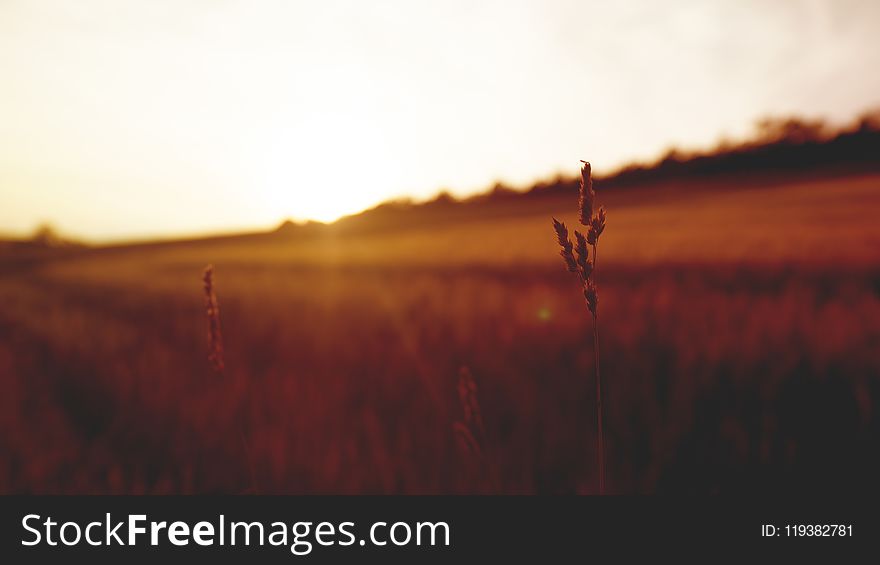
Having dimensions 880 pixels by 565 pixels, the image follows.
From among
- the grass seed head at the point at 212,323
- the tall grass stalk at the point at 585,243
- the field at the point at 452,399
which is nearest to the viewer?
the tall grass stalk at the point at 585,243

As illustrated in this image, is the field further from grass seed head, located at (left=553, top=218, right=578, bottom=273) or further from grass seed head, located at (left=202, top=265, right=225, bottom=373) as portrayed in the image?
grass seed head, located at (left=553, top=218, right=578, bottom=273)

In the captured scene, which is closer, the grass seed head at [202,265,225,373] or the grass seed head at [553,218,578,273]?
the grass seed head at [553,218,578,273]

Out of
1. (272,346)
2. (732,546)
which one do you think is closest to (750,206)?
(272,346)

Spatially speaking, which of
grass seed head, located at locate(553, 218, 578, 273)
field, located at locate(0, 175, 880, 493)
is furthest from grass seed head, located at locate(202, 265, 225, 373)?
grass seed head, located at locate(553, 218, 578, 273)

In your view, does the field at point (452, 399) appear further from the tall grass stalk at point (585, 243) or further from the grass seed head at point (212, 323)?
the tall grass stalk at point (585, 243)

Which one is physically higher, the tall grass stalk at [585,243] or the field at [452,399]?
the tall grass stalk at [585,243]

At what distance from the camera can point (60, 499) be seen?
53.3 inches

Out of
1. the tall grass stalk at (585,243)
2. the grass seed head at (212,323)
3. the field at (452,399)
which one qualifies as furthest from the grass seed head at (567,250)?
the grass seed head at (212,323)

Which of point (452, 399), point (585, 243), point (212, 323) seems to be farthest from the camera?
point (452, 399)

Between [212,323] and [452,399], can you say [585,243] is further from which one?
[452,399]

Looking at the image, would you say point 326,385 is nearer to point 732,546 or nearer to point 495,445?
point 495,445

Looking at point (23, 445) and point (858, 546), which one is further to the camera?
point (23, 445)

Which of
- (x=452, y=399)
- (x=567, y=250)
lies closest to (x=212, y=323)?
(x=567, y=250)

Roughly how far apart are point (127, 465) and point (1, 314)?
6575mm
